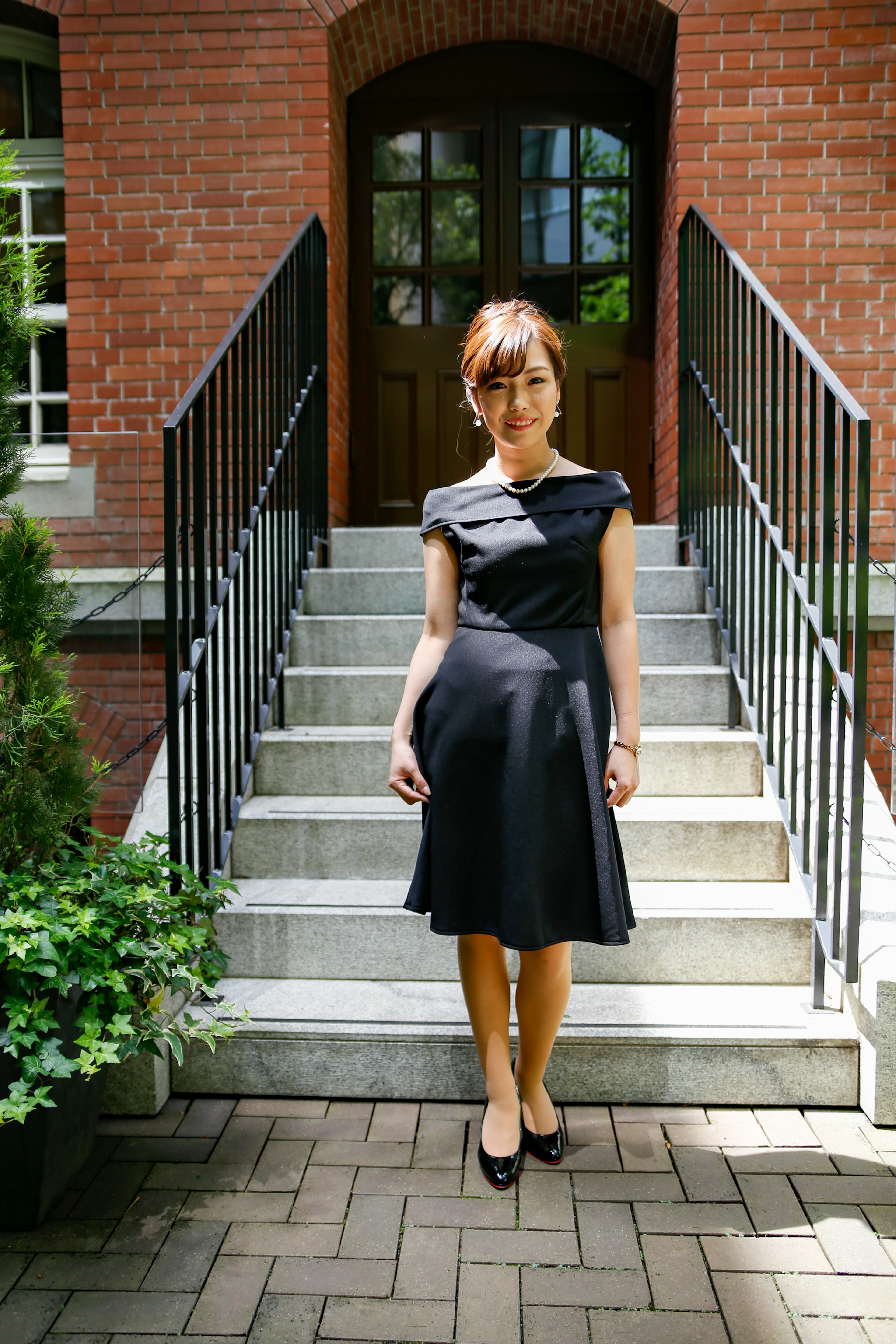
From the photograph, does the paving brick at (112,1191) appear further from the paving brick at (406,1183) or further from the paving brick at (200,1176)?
the paving brick at (406,1183)

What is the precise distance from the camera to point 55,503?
3.07 metres

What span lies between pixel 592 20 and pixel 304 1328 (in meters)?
4.96

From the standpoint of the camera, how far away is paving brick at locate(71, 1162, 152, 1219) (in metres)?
1.91

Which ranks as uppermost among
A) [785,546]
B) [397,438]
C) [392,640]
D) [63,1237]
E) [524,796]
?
[397,438]

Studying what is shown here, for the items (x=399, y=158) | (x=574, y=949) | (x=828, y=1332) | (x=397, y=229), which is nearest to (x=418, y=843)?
(x=574, y=949)

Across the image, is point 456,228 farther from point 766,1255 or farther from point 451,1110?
point 766,1255

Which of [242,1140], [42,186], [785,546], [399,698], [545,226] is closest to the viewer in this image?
[242,1140]

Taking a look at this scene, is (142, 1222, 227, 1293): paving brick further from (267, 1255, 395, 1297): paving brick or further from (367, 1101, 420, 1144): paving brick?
(367, 1101, 420, 1144): paving brick

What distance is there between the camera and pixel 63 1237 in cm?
184

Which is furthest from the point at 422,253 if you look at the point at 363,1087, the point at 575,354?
the point at 363,1087

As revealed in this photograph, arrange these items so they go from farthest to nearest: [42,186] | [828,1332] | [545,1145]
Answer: [42,186]
[545,1145]
[828,1332]

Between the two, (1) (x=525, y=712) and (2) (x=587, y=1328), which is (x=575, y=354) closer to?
(1) (x=525, y=712)

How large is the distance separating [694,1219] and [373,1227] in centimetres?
61

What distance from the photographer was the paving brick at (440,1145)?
2039 mm
